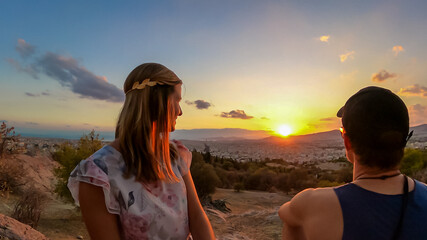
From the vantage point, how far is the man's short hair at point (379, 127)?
140cm

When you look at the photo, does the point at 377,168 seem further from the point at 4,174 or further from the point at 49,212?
the point at 4,174

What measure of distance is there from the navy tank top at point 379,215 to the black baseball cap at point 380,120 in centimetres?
25

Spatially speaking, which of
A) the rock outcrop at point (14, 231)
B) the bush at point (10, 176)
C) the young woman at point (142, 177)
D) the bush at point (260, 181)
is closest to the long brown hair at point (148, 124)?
the young woman at point (142, 177)

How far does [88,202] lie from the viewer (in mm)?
1612

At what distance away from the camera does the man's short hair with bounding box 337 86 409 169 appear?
1396 mm

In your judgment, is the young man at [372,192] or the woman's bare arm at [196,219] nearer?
the young man at [372,192]

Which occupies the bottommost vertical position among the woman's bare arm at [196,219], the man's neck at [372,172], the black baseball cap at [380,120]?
the woman's bare arm at [196,219]

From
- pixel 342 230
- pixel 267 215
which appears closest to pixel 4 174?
pixel 267 215

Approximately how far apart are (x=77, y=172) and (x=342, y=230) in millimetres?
1408

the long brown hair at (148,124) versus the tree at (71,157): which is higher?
the long brown hair at (148,124)

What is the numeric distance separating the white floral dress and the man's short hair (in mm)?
1141

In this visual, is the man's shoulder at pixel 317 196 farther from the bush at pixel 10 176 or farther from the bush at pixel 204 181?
the bush at pixel 204 181

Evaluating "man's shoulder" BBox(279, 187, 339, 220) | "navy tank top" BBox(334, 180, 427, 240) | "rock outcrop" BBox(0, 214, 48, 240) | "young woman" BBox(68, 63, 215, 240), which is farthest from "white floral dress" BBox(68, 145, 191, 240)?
"rock outcrop" BBox(0, 214, 48, 240)

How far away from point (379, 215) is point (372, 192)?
10 centimetres
